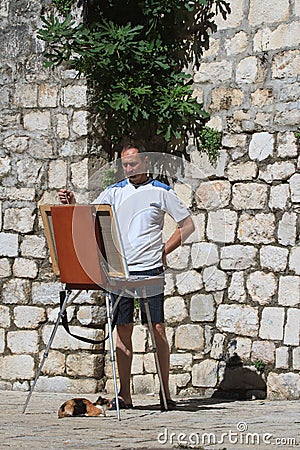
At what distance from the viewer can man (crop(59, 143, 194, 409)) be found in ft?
18.8

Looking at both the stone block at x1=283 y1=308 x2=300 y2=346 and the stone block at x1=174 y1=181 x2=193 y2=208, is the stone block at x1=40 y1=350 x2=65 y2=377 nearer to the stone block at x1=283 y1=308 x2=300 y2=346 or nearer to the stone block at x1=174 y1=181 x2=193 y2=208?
the stone block at x1=174 y1=181 x2=193 y2=208

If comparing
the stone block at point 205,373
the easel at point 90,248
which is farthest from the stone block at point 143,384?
the easel at point 90,248

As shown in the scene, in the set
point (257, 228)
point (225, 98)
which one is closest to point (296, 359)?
point (257, 228)

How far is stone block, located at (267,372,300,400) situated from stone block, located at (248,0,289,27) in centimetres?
240

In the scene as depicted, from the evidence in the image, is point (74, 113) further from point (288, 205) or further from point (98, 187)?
point (288, 205)

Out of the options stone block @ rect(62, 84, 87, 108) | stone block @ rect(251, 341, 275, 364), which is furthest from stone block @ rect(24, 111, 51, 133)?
stone block @ rect(251, 341, 275, 364)

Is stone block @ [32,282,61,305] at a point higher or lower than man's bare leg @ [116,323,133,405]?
higher

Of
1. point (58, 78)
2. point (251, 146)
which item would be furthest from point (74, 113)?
point (251, 146)

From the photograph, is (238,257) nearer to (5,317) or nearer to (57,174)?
(57,174)

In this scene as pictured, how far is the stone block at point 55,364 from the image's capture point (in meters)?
6.88

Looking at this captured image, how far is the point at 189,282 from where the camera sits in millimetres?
6812

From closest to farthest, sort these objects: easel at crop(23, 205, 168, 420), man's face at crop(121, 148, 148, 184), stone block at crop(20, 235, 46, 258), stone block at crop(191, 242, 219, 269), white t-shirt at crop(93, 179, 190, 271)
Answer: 1. easel at crop(23, 205, 168, 420)
2. white t-shirt at crop(93, 179, 190, 271)
3. man's face at crop(121, 148, 148, 184)
4. stone block at crop(191, 242, 219, 269)
5. stone block at crop(20, 235, 46, 258)

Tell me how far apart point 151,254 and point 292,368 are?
4.55ft

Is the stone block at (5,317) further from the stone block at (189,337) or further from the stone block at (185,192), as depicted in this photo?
the stone block at (185,192)
